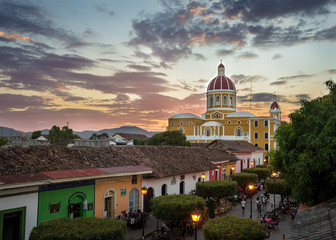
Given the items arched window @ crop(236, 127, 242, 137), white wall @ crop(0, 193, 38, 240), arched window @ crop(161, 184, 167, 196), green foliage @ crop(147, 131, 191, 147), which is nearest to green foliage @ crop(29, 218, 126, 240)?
white wall @ crop(0, 193, 38, 240)

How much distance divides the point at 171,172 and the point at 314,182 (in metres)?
9.97

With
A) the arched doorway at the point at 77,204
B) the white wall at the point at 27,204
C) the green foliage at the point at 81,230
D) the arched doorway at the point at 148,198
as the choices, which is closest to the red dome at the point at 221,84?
the arched doorway at the point at 148,198

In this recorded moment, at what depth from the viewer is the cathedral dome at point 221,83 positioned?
83750 mm

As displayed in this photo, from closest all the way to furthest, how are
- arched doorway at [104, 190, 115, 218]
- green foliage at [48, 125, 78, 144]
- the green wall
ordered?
the green wall < arched doorway at [104, 190, 115, 218] < green foliage at [48, 125, 78, 144]

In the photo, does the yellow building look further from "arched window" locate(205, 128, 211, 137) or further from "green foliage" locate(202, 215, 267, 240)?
"green foliage" locate(202, 215, 267, 240)

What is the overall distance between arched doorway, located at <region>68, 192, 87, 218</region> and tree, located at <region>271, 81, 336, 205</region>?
1055 cm

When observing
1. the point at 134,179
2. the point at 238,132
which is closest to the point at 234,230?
the point at 134,179

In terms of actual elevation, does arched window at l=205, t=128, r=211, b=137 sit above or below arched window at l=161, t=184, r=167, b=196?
above

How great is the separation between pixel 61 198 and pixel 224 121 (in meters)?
70.7

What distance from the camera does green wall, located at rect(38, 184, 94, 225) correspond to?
506 inches

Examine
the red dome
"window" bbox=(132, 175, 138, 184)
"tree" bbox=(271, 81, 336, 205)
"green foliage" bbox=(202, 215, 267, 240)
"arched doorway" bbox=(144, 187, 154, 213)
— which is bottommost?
"arched doorway" bbox=(144, 187, 154, 213)

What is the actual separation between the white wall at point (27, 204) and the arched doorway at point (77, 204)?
1.85 m

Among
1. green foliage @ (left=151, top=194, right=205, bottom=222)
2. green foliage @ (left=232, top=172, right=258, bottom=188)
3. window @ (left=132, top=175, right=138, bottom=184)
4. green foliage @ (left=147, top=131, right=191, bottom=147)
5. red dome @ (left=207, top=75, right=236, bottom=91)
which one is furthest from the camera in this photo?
red dome @ (left=207, top=75, right=236, bottom=91)

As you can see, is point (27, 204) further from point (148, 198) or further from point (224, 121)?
point (224, 121)
